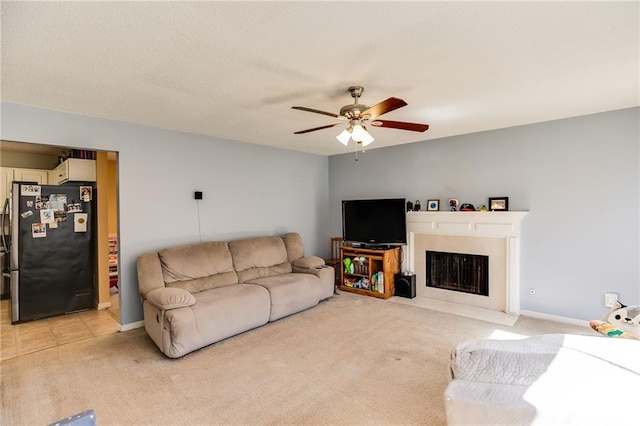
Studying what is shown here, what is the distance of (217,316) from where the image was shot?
325cm

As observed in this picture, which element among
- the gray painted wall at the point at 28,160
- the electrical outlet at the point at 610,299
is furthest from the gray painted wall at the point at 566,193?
the gray painted wall at the point at 28,160

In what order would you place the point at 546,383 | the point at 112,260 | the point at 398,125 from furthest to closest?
the point at 112,260 → the point at 398,125 → the point at 546,383

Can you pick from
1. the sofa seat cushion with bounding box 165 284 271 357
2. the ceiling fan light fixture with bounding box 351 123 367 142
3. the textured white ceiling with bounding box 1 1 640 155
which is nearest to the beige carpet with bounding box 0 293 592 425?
the sofa seat cushion with bounding box 165 284 271 357

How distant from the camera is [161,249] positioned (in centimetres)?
394

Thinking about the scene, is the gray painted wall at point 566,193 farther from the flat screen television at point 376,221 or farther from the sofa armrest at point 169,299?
the sofa armrest at point 169,299

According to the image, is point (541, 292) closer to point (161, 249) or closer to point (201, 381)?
point (201, 381)

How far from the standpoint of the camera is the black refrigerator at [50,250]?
3928 mm

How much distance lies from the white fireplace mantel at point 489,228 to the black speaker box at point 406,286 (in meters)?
0.70

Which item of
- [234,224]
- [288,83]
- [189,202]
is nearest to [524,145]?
[288,83]

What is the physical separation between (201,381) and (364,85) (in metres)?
2.77

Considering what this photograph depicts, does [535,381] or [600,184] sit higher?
[600,184]

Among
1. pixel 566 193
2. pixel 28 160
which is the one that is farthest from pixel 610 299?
pixel 28 160

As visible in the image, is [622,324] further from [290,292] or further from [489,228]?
[290,292]

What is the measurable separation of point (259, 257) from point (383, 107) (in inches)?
115
